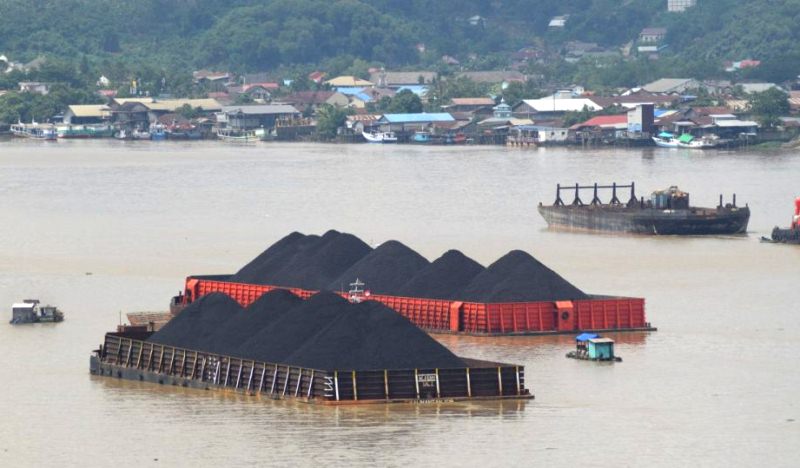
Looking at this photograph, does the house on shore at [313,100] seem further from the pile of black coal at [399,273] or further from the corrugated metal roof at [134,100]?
the pile of black coal at [399,273]

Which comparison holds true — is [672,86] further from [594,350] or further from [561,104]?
[594,350]

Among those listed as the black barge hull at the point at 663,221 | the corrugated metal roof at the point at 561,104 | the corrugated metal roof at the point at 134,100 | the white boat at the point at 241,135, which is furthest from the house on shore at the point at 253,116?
the black barge hull at the point at 663,221

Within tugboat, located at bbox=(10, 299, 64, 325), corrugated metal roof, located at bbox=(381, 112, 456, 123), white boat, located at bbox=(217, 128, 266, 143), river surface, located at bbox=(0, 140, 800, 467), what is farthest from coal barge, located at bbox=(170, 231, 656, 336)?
white boat, located at bbox=(217, 128, 266, 143)

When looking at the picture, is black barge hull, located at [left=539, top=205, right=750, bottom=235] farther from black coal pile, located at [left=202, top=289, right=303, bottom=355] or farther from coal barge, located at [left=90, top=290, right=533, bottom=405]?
black coal pile, located at [left=202, top=289, right=303, bottom=355]

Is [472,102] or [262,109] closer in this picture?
[262,109]

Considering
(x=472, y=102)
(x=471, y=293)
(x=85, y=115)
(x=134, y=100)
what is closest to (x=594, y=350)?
(x=471, y=293)
